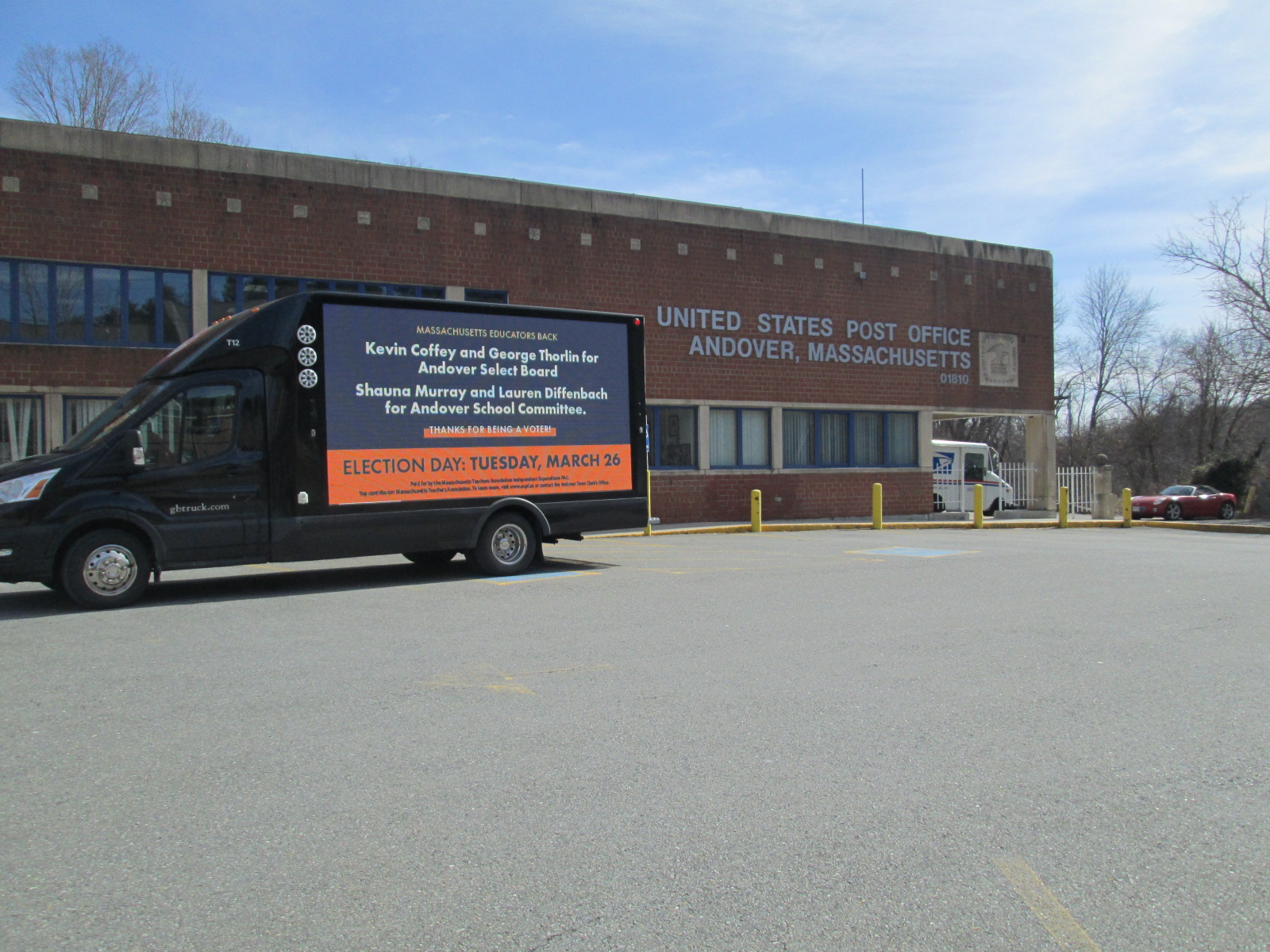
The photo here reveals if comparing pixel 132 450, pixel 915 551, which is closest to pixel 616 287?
pixel 915 551

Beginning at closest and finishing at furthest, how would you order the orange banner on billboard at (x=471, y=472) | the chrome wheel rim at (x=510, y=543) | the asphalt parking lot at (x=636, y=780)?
1. the asphalt parking lot at (x=636, y=780)
2. the orange banner on billboard at (x=471, y=472)
3. the chrome wheel rim at (x=510, y=543)

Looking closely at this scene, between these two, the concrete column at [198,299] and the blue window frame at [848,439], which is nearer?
the concrete column at [198,299]

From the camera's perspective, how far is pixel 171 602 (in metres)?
10.6

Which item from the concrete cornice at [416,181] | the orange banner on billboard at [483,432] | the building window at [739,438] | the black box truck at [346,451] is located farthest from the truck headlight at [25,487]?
the building window at [739,438]

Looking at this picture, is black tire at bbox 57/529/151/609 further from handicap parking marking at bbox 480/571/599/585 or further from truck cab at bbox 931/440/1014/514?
truck cab at bbox 931/440/1014/514

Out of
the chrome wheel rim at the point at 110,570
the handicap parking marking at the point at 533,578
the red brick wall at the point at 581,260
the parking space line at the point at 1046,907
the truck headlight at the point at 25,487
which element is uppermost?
the red brick wall at the point at 581,260

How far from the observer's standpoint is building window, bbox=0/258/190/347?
58.7ft

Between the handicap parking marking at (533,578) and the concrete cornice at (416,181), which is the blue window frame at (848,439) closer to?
the concrete cornice at (416,181)

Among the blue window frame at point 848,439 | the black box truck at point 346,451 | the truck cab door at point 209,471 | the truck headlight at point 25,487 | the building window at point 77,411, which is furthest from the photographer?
the blue window frame at point 848,439

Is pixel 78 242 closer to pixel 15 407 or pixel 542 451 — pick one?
pixel 15 407

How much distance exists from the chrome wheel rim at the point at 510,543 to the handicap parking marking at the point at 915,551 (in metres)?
5.70

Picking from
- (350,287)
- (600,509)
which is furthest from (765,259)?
(600,509)

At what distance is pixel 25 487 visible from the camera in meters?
9.67

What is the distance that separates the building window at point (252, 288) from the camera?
63.3 feet
